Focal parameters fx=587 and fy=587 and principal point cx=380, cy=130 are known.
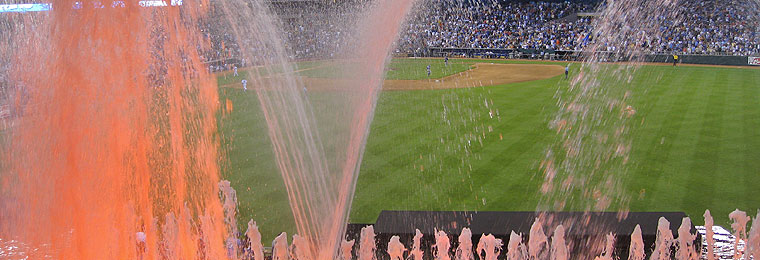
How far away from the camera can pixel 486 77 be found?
29.5m

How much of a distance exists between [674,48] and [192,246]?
103ft

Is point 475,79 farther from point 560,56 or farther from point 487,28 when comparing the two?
point 487,28

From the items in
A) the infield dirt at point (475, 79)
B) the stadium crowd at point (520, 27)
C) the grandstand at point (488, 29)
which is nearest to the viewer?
the infield dirt at point (475, 79)

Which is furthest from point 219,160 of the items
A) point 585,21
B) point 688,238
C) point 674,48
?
point 585,21

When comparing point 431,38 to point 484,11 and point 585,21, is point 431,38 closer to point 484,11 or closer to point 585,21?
point 484,11

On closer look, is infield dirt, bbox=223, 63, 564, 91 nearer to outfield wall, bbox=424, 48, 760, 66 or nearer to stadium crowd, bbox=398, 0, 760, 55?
outfield wall, bbox=424, 48, 760, 66

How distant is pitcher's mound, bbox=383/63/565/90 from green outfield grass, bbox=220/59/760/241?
446 centimetres

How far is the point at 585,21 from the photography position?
38.7 m

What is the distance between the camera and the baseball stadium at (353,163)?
27.1ft

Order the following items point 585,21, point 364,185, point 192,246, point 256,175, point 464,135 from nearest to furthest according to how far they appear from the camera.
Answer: point 192,246 → point 364,185 → point 256,175 → point 464,135 → point 585,21

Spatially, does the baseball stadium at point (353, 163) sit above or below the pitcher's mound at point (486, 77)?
below

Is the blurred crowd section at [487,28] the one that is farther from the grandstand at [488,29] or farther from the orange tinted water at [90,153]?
the orange tinted water at [90,153]

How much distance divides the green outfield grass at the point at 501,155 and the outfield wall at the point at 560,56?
8.71 m

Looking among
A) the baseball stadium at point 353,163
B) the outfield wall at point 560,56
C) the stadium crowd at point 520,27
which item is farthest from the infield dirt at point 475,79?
the stadium crowd at point 520,27
